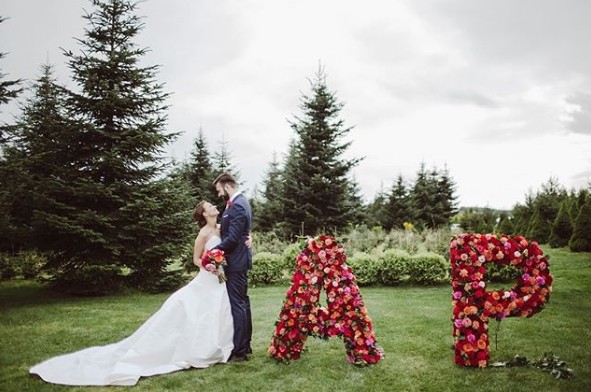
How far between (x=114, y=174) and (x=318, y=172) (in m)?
10.1

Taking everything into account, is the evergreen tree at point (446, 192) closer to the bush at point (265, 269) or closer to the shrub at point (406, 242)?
the shrub at point (406, 242)

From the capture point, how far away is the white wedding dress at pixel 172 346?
5.02m

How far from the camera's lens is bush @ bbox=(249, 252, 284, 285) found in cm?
1283

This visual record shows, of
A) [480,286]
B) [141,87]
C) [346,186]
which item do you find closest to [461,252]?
[480,286]

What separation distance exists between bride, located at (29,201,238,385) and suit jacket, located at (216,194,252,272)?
18cm

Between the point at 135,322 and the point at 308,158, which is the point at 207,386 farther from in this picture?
the point at 308,158

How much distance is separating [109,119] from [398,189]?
19.5m

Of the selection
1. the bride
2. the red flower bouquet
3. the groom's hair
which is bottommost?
the bride

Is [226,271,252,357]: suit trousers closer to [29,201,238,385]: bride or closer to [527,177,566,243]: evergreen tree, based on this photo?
[29,201,238,385]: bride

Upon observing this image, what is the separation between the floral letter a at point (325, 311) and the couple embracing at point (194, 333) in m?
0.65

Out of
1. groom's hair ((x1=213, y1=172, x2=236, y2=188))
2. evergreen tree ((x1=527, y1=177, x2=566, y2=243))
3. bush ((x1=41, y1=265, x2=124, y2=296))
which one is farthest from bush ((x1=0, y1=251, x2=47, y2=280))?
evergreen tree ((x1=527, y1=177, x2=566, y2=243))

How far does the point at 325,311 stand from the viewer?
559 centimetres

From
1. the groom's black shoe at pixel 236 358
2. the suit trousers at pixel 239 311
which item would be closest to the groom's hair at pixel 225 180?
the suit trousers at pixel 239 311

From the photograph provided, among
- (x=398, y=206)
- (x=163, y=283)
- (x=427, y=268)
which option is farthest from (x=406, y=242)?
(x=398, y=206)
